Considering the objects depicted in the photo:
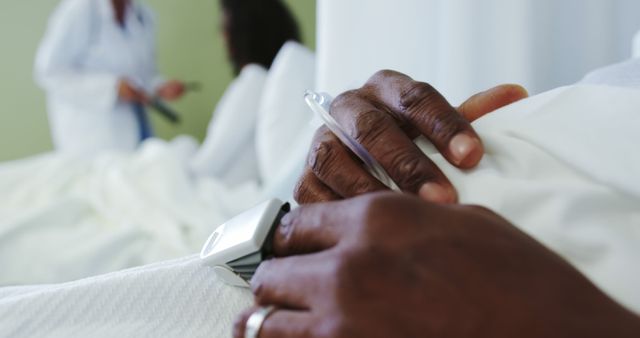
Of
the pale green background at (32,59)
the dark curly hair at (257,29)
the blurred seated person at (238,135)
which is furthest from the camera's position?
the pale green background at (32,59)

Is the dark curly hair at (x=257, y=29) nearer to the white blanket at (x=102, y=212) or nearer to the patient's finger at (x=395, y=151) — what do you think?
the white blanket at (x=102, y=212)

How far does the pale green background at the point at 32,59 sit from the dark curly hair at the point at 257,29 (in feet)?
2.05

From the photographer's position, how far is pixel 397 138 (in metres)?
0.34

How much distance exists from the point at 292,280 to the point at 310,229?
0.09ft

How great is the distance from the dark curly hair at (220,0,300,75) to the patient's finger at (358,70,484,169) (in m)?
1.41

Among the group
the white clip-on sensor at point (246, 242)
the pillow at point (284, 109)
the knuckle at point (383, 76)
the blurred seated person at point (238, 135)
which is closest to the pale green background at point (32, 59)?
the blurred seated person at point (238, 135)

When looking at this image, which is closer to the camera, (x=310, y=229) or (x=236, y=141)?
(x=310, y=229)

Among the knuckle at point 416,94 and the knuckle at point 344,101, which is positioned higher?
the knuckle at point 416,94

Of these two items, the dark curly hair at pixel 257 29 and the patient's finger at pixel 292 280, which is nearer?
the patient's finger at pixel 292 280

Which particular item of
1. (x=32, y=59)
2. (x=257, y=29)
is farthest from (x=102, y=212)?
(x=32, y=59)

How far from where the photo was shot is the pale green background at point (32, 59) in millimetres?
2428

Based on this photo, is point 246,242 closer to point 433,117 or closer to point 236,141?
point 433,117

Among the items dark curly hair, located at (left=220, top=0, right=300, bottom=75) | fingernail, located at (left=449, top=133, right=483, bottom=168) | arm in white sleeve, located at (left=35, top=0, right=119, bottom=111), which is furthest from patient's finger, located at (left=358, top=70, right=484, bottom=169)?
arm in white sleeve, located at (left=35, top=0, right=119, bottom=111)

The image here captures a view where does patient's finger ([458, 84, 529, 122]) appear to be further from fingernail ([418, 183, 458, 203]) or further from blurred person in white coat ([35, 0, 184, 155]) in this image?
blurred person in white coat ([35, 0, 184, 155])
